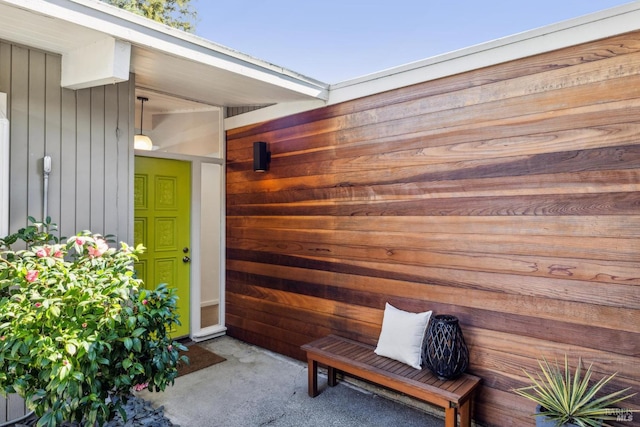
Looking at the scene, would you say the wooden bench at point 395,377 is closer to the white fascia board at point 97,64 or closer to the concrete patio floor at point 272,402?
the concrete patio floor at point 272,402

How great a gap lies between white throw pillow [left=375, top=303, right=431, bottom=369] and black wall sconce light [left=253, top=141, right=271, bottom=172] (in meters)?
1.96

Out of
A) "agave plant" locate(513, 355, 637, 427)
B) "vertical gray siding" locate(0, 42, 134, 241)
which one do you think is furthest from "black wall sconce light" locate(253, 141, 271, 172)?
"agave plant" locate(513, 355, 637, 427)

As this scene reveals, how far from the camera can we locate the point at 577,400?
6.58 feet

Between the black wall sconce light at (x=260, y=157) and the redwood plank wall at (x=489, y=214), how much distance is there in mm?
255

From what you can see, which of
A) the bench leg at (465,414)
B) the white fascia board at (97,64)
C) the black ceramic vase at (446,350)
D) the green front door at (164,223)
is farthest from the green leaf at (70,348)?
the green front door at (164,223)

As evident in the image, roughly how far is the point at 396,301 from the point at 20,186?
2.82 meters

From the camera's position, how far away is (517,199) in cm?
244

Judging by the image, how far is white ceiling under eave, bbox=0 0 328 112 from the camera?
2154mm

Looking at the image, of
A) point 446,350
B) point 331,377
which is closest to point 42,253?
point 331,377

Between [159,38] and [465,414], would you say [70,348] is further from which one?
[465,414]

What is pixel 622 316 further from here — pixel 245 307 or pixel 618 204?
pixel 245 307

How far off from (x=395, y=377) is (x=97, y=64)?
9.33 feet

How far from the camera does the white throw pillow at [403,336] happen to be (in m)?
2.67

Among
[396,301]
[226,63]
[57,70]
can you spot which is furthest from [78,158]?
[396,301]
